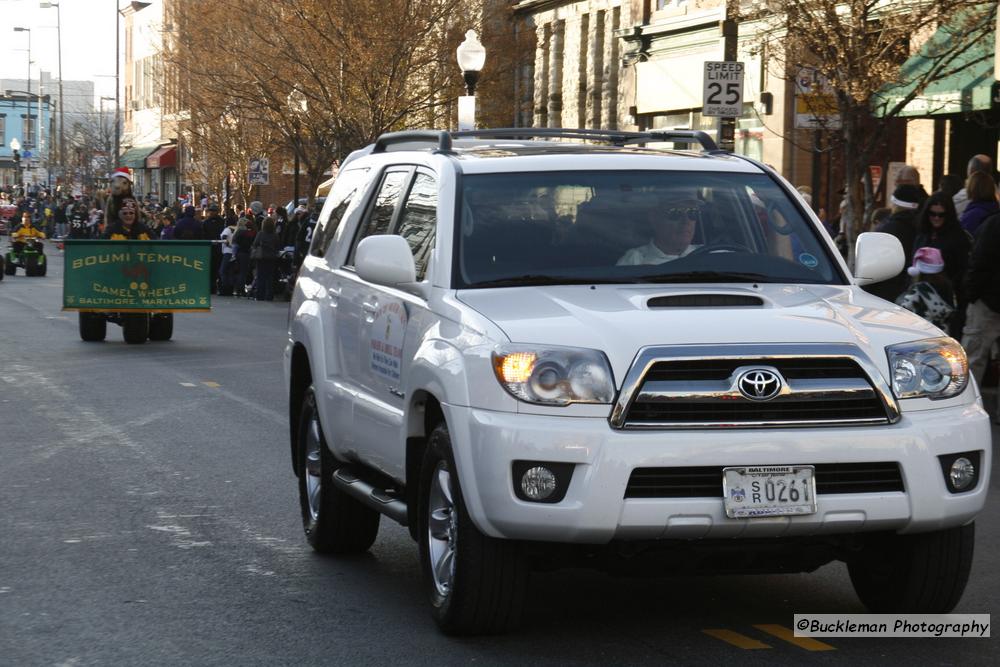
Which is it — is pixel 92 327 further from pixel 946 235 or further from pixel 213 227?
pixel 213 227

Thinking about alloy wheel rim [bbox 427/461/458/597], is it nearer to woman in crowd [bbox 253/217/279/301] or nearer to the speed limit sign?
the speed limit sign

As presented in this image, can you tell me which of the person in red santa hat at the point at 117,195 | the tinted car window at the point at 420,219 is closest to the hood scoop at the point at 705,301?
the tinted car window at the point at 420,219

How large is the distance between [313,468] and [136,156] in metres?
87.6

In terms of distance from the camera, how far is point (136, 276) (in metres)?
22.0

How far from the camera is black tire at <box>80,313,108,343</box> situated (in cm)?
2219

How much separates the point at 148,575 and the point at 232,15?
114 ft

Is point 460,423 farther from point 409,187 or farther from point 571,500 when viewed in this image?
point 409,187

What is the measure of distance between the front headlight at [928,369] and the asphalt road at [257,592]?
91cm

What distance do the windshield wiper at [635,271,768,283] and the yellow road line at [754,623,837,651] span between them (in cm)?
133

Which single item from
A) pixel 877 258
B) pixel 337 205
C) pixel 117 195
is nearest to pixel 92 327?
pixel 117 195

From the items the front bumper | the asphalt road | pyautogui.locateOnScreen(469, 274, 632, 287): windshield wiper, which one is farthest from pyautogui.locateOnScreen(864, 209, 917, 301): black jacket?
the front bumper

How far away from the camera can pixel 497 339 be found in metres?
6.27

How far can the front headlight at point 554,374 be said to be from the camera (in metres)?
6.10

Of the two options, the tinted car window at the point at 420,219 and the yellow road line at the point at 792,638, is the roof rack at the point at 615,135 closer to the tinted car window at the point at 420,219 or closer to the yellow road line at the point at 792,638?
the tinted car window at the point at 420,219
